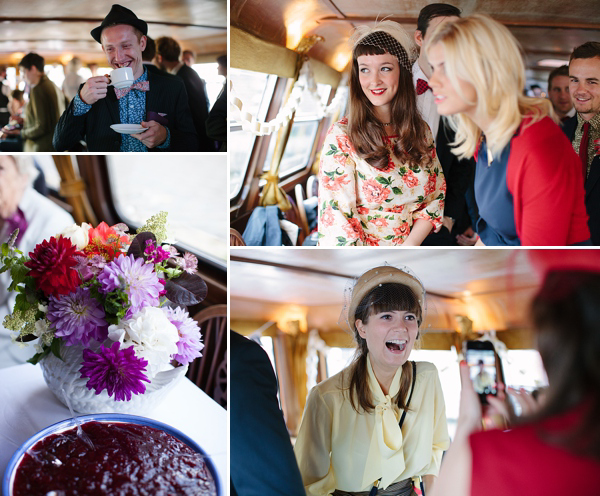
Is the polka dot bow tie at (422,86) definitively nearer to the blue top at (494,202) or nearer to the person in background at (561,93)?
the blue top at (494,202)

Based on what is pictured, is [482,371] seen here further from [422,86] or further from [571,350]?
[422,86]

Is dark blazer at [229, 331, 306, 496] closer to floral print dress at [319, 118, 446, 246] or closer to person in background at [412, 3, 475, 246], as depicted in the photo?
floral print dress at [319, 118, 446, 246]

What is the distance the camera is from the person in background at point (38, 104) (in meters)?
1.70

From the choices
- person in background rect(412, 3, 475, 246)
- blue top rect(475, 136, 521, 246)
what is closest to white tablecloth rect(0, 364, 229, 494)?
person in background rect(412, 3, 475, 246)

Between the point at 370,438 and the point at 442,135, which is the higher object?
the point at 442,135

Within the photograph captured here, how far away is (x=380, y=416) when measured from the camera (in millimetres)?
1593

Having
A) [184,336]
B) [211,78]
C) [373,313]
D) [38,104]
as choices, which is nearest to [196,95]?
[211,78]

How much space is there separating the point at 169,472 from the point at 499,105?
1177 millimetres

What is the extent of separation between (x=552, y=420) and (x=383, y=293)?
516 mm

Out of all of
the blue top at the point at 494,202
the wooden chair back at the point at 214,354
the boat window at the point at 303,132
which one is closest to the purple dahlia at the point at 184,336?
the wooden chair back at the point at 214,354

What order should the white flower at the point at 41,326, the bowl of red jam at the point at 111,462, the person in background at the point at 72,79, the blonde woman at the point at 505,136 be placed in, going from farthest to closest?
1. the person in background at the point at 72,79
2. the blonde woman at the point at 505,136
3. the white flower at the point at 41,326
4. the bowl of red jam at the point at 111,462

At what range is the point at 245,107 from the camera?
1.65 metres

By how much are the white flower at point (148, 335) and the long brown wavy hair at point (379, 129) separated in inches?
26.6

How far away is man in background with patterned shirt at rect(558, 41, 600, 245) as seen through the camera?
1.57m
